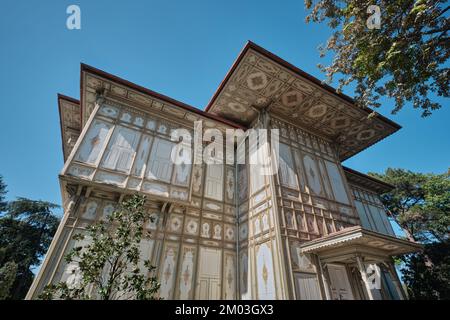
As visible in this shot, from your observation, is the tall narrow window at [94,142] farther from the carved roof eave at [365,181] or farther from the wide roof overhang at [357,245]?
the carved roof eave at [365,181]

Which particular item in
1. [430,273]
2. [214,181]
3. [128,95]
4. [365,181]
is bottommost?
[430,273]

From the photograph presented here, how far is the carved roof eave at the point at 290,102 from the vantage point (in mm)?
9750

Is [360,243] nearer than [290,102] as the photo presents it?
Yes

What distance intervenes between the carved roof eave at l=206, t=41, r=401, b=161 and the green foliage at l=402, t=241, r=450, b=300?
10.8 m

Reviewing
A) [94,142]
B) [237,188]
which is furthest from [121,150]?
[237,188]

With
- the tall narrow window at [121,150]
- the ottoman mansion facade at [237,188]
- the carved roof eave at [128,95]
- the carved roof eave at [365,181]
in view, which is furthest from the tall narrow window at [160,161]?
the carved roof eave at [365,181]

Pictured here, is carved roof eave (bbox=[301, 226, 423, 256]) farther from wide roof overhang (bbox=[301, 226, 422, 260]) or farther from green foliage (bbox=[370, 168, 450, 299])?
green foliage (bbox=[370, 168, 450, 299])

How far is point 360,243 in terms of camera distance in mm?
7090

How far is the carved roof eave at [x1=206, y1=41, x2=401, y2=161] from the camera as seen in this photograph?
975cm

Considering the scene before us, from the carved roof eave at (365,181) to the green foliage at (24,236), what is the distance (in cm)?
3033

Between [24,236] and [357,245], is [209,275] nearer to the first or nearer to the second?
[357,245]

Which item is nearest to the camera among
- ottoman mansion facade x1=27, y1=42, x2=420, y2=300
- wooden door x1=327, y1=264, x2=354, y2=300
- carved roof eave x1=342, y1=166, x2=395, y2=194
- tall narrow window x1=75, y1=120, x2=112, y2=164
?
ottoman mansion facade x1=27, y1=42, x2=420, y2=300

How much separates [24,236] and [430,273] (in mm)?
38688

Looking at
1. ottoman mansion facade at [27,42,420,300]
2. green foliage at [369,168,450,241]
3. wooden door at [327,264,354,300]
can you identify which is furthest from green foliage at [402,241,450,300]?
wooden door at [327,264,354,300]
